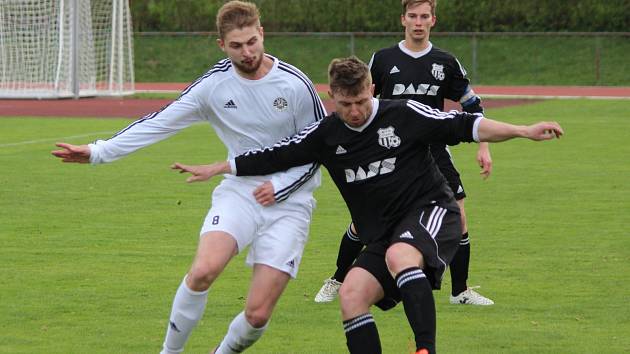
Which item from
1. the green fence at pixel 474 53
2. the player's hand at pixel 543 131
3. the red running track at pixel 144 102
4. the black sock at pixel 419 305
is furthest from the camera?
the green fence at pixel 474 53

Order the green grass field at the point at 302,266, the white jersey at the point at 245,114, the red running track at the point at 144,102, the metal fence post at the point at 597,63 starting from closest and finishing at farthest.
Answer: the white jersey at the point at 245,114, the green grass field at the point at 302,266, the red running track at the point at 144,102, the metal fence post at the point at 597,63

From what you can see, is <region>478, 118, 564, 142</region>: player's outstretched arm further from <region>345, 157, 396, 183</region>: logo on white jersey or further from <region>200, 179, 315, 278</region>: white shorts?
<region>200, 179, 315, 278</region>: white shorts

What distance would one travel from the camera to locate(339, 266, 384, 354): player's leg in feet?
18.8

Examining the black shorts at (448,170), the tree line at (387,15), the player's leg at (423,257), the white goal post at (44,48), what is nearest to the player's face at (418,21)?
the black shorts at (448,170)

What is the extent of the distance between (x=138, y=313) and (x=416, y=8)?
2721 mm

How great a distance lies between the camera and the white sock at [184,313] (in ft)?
20.2

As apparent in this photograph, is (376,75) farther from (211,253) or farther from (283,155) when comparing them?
(211,253)

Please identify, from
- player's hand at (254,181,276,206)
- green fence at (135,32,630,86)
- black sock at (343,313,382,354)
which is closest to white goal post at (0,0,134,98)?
green fence at (135,32,630,86)

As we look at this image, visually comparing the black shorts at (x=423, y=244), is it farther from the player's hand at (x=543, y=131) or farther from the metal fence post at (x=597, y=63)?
the metal fence post at (x=597, y=63)

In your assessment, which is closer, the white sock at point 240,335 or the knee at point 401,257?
the knee at point 401,257

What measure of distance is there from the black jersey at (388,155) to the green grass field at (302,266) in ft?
3.68

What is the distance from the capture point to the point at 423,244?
5895mm

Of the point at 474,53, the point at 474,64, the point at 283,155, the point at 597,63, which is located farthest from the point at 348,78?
the point at 597,63

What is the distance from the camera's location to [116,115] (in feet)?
88.1
